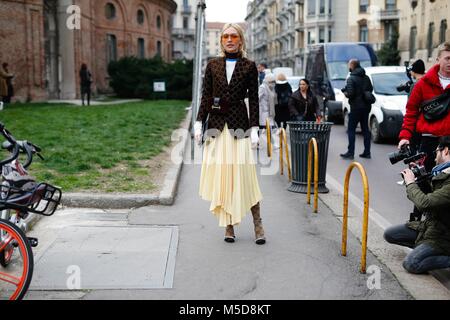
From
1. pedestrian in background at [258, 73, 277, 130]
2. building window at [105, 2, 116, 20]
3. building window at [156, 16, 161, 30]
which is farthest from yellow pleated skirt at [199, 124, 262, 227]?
building window at [156, 16, 161, 30]

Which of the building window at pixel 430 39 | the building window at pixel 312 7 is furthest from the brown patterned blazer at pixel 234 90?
the building window at pixel 312 7

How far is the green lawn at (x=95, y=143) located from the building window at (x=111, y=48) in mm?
19820

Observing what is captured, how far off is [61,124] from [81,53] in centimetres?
1709

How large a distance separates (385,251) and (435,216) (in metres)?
0.92

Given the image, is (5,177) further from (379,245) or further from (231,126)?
(379,245)

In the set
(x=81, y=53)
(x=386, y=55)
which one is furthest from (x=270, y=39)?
(x=81, y=53)

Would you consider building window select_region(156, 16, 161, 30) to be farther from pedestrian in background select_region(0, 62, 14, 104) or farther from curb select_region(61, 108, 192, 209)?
curb select_region(61, 108, 192, 209)

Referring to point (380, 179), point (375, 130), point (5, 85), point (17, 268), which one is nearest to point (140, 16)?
point (5, 85)

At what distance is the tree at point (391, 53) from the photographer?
47.1m

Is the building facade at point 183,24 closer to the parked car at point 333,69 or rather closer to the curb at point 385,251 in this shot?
the parked car at point 333,69

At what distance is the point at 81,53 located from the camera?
32625mm

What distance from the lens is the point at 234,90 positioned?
230 inches

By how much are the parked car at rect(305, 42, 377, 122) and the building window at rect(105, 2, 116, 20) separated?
70.1ft

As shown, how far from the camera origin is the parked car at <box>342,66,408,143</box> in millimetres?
14289
